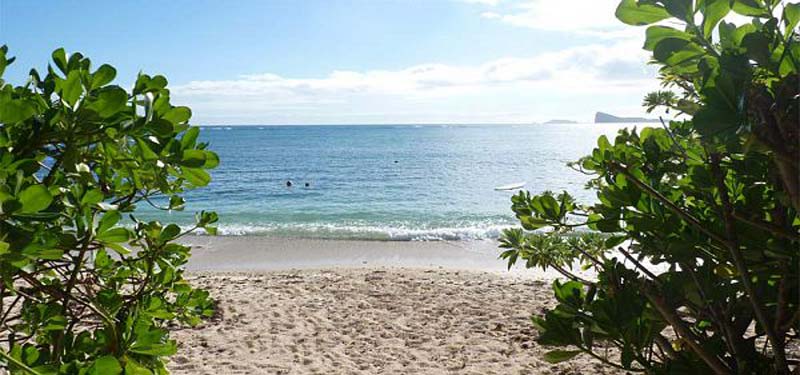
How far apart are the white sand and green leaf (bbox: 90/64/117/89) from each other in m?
4.12

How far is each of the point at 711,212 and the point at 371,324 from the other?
5.20 m

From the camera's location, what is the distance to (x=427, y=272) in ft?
30.7

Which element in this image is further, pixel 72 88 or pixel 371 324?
pixel 371 324

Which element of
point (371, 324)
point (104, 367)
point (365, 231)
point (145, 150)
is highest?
point (145, 150)

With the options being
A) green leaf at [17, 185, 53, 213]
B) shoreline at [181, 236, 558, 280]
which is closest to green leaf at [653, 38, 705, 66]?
green leaf at [17, 185, 53, 213]

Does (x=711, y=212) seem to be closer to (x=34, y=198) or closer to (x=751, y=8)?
(x=751, y=8)

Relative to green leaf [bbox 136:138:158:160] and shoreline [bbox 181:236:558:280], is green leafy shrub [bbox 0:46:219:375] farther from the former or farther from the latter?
shoreline [bbox 181:236:558:280]

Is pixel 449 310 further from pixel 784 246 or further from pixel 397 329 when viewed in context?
pixel 784 246

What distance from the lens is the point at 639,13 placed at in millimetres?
817

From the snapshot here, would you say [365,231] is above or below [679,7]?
below

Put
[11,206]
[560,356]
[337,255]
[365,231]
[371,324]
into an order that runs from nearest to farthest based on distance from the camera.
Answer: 1. [11,206]
2. [560,356]
3. [371,324]
4. [337,255]
5. [365,231]

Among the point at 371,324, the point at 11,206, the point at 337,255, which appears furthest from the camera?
the point at 337,255

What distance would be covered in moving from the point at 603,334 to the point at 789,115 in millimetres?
459

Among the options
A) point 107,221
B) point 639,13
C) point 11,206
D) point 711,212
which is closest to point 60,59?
point 107,221
